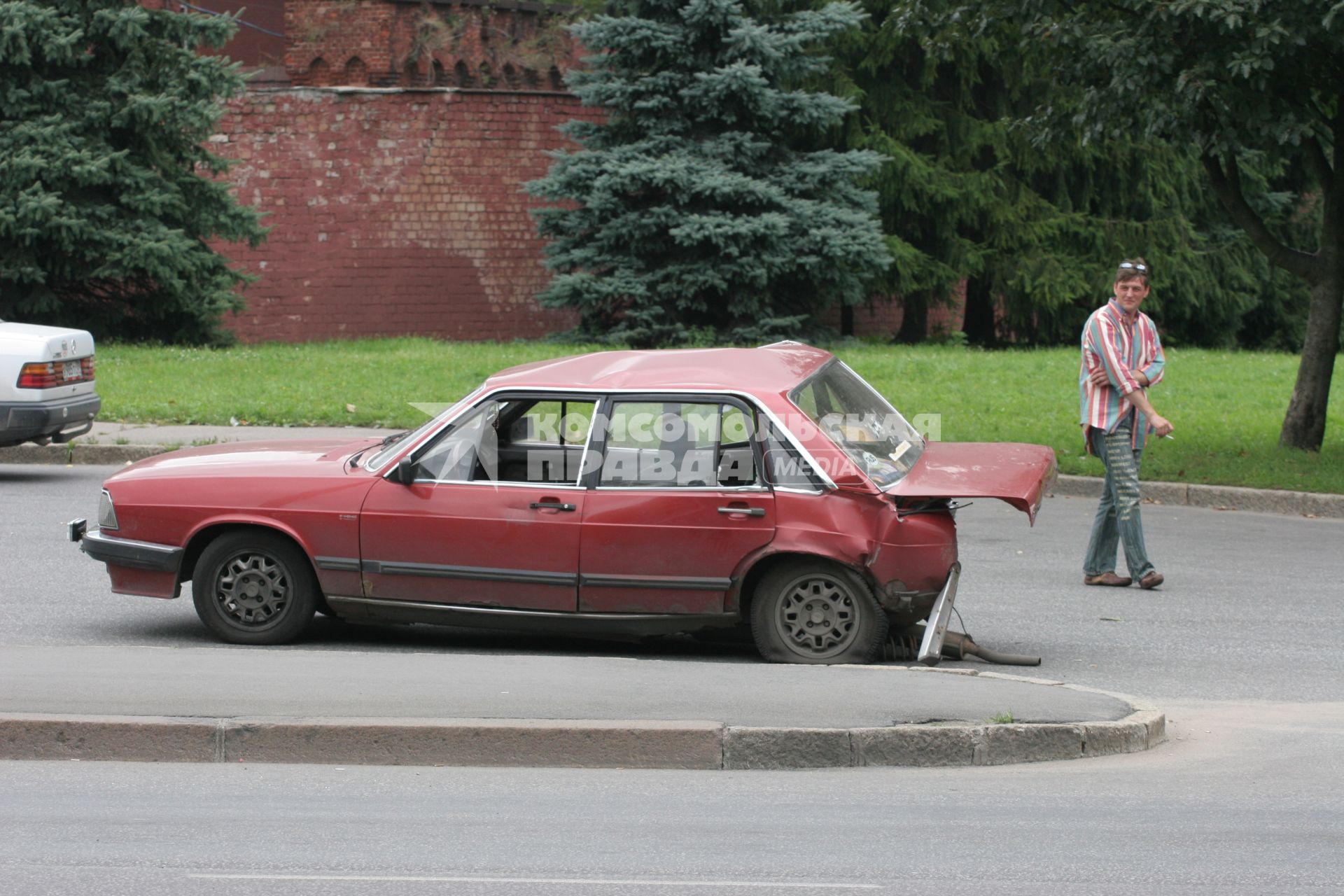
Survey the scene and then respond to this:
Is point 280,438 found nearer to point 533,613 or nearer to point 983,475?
point 533,613

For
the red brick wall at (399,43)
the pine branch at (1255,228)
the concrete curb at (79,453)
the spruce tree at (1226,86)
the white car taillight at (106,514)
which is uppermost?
the red brick wall at (399,43)

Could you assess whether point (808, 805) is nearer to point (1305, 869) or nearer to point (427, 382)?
point (1305, 869)

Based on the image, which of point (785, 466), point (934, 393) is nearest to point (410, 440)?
point (785, 466)

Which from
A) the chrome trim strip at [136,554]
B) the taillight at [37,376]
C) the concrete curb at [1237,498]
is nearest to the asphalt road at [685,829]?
the chrome trim strip at [136,554]

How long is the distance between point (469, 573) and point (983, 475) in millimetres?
2483

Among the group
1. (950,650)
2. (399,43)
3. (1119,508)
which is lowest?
(950,650)

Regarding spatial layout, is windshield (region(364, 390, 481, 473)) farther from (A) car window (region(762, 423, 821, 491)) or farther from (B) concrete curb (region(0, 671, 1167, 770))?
(B) concrete curb (region(0, 671, 1167, 770))

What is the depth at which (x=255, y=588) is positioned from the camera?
7.73 meters

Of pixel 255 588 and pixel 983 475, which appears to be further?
pixel 255 588

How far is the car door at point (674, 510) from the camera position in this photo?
734 cm

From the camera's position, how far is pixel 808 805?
219 inches

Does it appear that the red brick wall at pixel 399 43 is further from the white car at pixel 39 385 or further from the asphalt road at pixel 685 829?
the asphalt road at pixel 685 829

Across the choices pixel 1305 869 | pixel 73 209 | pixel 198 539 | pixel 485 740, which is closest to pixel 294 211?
pixel 73 209

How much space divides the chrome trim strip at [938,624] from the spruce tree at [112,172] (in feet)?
65.1
